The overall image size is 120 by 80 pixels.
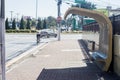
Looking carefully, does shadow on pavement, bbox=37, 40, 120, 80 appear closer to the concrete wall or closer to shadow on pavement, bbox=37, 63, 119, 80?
shadow on pavement, bbox=37, 63, 119, 80

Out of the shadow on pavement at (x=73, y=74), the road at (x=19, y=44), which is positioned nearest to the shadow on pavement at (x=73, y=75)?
the shadow on pavement at (x=73, y=74)

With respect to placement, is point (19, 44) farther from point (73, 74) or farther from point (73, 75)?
point (73, 75)

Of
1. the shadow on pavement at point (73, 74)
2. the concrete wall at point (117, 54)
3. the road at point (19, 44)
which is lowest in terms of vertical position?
the road at point (19, 44)

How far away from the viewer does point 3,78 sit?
8195 mm

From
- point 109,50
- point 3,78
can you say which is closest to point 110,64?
point 109,50

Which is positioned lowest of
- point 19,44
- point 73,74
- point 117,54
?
point 19,44

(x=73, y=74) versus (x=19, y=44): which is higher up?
(x=73, y=74)

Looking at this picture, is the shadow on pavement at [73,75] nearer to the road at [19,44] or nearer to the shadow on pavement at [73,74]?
the shadow on pavement at [73,74]

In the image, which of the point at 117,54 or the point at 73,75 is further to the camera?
the point at 73,75

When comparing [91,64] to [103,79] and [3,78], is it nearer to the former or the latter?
[103,79]

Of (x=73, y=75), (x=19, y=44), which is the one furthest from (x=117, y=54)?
(x=19, y=44)

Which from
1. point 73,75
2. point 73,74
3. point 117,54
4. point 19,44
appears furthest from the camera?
point 19,44

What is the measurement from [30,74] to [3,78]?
4.81m

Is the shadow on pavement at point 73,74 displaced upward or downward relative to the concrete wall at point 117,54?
downward
